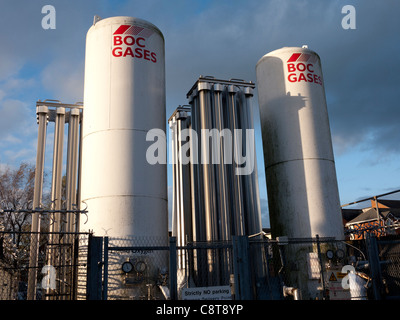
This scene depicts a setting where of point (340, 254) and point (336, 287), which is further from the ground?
point (340, 254)

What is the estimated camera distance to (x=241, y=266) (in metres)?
7.69

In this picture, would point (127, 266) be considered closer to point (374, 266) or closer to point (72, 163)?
point (374, 266)

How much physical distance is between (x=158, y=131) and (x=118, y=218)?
3232mm

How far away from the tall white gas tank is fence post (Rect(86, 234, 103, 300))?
190 inches

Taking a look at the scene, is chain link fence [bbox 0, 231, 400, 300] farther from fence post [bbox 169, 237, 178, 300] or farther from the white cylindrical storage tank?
the white cylindrical storage tank

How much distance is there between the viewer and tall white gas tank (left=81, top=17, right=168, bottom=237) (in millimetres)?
12031

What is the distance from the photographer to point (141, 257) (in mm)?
11547

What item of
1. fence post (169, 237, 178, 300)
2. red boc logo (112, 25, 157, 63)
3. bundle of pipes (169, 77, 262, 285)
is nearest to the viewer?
fence post (169, 237, 178, 300)

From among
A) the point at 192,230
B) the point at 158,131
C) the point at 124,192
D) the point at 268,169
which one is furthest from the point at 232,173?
the point at 124,192

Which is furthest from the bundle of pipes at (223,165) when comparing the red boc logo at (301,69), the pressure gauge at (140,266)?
the pressure gauge at (140,266)

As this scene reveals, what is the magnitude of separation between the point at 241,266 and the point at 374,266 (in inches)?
124

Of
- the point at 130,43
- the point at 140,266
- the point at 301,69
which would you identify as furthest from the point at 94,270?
the point at 301,69

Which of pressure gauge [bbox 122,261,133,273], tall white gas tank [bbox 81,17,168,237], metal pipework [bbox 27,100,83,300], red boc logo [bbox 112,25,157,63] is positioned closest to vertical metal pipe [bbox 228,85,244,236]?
tall white gas tank [bbox 81,17,168,237]
